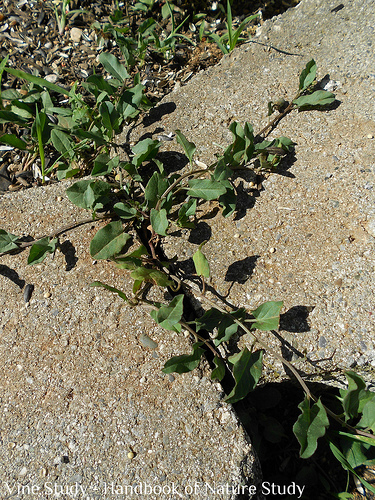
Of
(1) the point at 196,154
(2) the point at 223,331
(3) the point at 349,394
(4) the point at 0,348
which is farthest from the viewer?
(1) the point at 196,154

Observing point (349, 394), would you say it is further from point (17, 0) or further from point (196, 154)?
point (17, 0)

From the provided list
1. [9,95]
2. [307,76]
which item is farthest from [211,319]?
[9,95]

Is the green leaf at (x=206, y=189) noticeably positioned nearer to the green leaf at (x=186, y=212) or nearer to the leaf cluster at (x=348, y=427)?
the green leaf at (x=186, y=212)

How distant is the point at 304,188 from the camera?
1649mm

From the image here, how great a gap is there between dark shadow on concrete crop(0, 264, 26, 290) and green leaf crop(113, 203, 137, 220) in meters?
0.45

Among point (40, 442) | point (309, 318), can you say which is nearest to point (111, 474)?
point (40, 442)

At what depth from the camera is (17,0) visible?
2.45m

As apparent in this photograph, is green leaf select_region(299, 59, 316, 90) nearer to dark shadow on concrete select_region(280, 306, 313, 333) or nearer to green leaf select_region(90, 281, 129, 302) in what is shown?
dark shadow on concrete select_region(280, 306, 313, 333)

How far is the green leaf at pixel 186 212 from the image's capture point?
1.52 m

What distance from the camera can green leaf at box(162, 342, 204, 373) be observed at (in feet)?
4.16

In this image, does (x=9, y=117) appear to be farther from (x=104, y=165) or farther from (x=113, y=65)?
(x=104, y=165)

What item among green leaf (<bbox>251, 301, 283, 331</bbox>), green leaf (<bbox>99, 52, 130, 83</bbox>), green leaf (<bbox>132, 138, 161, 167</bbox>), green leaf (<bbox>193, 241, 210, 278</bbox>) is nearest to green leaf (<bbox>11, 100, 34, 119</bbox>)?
green leaf (<bbox>99, 52, 130, 83</bbox>)

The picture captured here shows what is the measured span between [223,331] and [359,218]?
2.21 ft

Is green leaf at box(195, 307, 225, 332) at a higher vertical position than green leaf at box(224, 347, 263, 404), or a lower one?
higher
